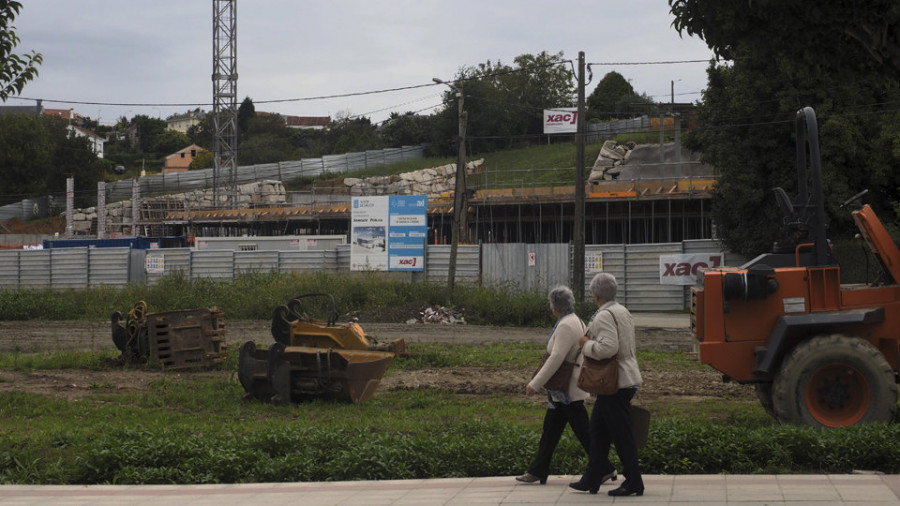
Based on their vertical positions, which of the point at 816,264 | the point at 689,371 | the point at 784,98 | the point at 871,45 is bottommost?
the point at 689,371

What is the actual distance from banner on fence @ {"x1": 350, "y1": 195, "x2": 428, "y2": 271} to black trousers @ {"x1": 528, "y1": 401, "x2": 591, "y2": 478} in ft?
101

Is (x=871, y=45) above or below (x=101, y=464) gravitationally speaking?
above

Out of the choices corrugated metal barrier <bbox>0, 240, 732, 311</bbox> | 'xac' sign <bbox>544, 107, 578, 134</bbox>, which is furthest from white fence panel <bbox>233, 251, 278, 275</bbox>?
'xac' sign <bbox>544, 107, 578, 134</bbox>

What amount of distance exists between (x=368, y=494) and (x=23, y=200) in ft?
271

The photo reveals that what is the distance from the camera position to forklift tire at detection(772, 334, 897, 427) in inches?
392

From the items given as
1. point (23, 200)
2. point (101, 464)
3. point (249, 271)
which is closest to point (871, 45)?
point (101, 464)

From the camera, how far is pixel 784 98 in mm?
35562

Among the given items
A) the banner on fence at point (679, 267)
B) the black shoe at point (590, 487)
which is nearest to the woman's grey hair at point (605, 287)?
the black shoe at point (590, 487)

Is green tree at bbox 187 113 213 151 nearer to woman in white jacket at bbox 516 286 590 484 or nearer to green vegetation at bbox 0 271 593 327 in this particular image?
green vegetation at bbox 0 271 593 327

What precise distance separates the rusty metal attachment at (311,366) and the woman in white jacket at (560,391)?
5.66 meters

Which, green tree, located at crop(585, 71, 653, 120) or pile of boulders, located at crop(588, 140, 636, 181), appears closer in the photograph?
pile of boulders, located at crop(588, 140, 636, 181)

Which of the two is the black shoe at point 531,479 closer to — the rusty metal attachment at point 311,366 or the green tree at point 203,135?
the rusty metal attachment at point 311,366

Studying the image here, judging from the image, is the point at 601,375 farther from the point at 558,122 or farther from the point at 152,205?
the point at 558,122

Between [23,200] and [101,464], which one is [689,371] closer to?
[101,464]
